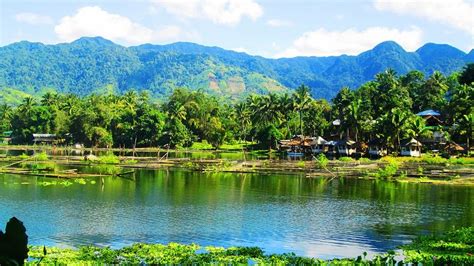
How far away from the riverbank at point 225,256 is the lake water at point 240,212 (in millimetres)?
3189

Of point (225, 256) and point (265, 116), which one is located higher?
point (265, 116)

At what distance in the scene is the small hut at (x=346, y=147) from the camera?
308 feet

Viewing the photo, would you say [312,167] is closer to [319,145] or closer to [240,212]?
[240,212]

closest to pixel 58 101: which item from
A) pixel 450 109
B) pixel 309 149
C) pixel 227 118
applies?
pixel 227 118

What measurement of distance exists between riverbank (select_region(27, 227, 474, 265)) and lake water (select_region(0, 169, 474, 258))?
10.5 feet

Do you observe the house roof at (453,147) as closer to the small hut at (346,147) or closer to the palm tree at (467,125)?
the palm tree at (467,125)

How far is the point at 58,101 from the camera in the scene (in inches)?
5738

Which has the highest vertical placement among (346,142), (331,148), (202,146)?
(346,142)

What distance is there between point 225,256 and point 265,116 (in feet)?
313

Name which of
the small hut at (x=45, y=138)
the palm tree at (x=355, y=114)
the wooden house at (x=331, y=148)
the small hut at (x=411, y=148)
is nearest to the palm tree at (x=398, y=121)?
the small hut at (x=411, y=148)

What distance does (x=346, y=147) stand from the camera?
95.4 metres

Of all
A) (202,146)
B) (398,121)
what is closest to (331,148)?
(398,121)

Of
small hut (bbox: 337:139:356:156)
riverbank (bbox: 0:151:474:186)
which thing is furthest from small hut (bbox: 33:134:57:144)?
small hut (bbox: 337:139:356:156)

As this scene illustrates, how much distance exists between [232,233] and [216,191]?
61.4 ft
